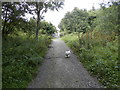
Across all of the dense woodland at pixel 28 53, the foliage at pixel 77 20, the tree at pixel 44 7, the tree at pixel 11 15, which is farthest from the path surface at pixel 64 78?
the foliage at pixel 77 20

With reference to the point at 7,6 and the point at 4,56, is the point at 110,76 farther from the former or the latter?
the point at 7,6

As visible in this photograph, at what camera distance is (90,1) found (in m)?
6.84

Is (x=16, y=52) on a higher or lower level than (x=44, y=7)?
lower

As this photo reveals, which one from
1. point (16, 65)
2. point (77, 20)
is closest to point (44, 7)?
point (16, 65)

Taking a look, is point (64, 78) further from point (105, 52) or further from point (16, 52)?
point (105, 52)

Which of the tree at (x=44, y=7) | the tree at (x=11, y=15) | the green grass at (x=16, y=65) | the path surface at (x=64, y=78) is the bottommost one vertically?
the path surface at (x=64, y=78)

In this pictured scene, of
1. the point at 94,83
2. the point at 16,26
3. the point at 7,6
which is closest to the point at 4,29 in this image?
the point at 16,26

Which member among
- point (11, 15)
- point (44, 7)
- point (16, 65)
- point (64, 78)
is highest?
point (44, 7)

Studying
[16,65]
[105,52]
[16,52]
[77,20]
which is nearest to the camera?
[16,65]

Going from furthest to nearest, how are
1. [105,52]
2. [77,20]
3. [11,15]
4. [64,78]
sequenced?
1. [77,20]
2. [105,52]
3. [11,15]
4. [64,78]

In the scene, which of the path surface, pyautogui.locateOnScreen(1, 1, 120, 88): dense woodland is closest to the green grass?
pyautogui.locateOnScreen(1, 1, 120, 88): dense woodland

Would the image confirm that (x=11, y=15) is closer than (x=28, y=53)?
No

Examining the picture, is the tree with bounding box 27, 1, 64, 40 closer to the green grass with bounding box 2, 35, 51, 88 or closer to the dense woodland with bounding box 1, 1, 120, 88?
the dense woodland with bounding box 1, 1, 120, 88

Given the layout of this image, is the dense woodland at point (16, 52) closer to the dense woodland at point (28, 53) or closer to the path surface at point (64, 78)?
the dense woodland at point (28, 53)
